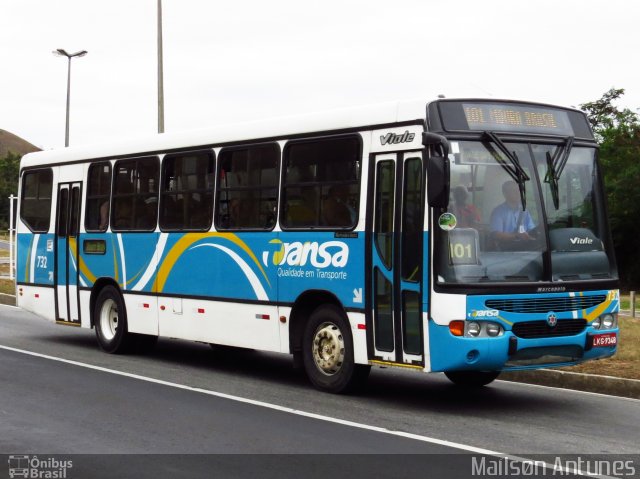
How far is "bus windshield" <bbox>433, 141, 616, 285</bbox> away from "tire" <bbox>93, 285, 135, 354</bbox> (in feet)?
21.4

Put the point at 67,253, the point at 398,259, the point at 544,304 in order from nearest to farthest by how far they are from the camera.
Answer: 1. the point at 544,304
2. the point at 398,259
3. the point at 67,253

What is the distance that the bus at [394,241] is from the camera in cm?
1009

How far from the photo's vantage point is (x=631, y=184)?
64250mm

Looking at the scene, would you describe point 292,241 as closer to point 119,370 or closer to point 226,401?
point 226,401

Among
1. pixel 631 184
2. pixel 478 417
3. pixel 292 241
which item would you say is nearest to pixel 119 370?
pixel 292 241

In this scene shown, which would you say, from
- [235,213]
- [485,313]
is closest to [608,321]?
[485,313]

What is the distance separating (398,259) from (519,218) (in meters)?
1.23

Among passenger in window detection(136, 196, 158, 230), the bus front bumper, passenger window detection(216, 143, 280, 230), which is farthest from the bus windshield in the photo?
passenger in window detection(136, 196, 158, 230)

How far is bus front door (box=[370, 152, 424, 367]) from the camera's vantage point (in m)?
10.4

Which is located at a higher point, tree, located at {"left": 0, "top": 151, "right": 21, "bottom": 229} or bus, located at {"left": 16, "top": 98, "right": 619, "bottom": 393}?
tree, located at {"left": 0, "top": 151, "right": 21, "bottom": 229}

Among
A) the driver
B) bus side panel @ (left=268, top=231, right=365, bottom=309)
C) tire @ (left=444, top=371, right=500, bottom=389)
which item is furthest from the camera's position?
tire @ (left=444, top=371, right=500, bottom=389)

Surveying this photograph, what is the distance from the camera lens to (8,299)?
2616cm

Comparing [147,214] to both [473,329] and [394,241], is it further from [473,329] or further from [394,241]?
[473,329]

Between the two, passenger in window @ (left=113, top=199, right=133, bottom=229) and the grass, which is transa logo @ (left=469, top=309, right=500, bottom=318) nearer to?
the grass
